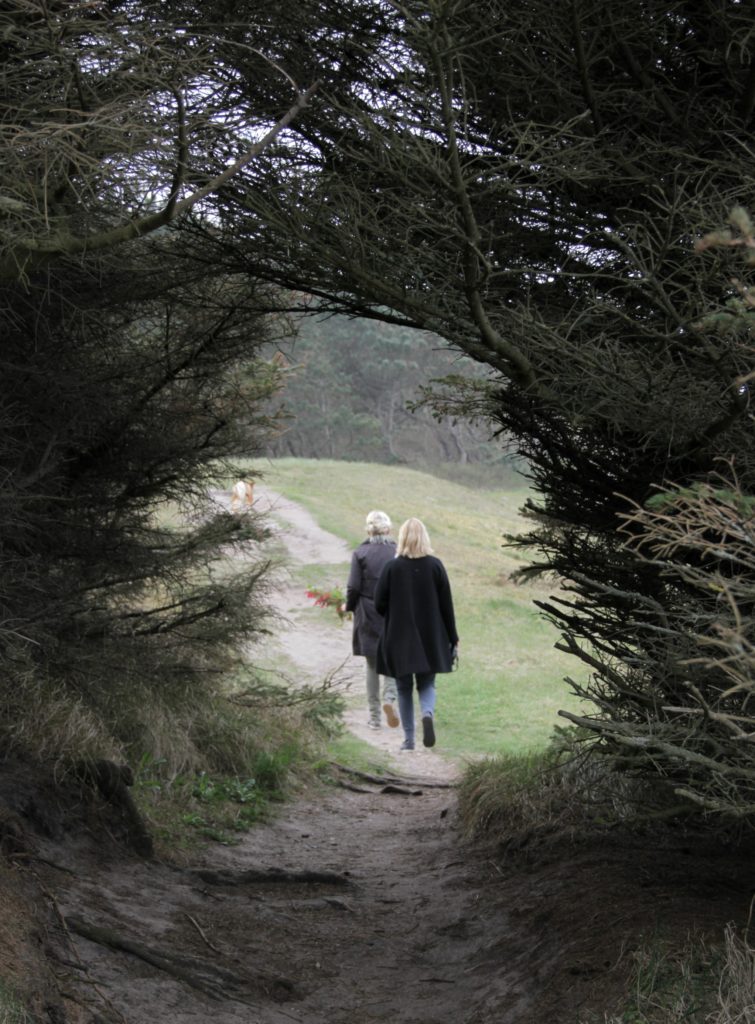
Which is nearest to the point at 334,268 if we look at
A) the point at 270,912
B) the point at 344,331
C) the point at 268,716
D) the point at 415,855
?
the point at 270,912

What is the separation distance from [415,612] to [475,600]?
11.9 m

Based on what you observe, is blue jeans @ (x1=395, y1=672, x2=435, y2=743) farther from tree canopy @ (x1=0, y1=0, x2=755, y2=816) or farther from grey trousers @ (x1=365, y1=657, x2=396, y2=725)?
tree canopy @ (x1=0, y1=0, x2=755, y2=816)

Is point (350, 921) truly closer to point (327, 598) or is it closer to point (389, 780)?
point (389, 780)

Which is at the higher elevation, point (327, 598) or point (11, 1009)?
point (11, 1009)

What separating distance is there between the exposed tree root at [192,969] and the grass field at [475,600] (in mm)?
2147

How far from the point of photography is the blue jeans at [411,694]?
10.1 metres

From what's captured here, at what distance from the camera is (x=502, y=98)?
528 centimetres

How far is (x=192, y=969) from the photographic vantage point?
15.8 feet

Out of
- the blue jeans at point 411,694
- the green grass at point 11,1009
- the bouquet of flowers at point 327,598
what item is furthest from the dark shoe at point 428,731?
the bouquet of flowers at point 327,598

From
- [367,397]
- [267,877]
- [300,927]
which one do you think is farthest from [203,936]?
[367,397]

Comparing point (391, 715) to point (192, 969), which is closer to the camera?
point (192, 969)

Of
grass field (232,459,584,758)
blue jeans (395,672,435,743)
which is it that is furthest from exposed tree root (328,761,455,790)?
grass field (232,459,584,758)

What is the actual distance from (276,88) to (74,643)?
3.45 metres

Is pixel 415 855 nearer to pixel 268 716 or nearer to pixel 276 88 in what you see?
pixel 268 716
